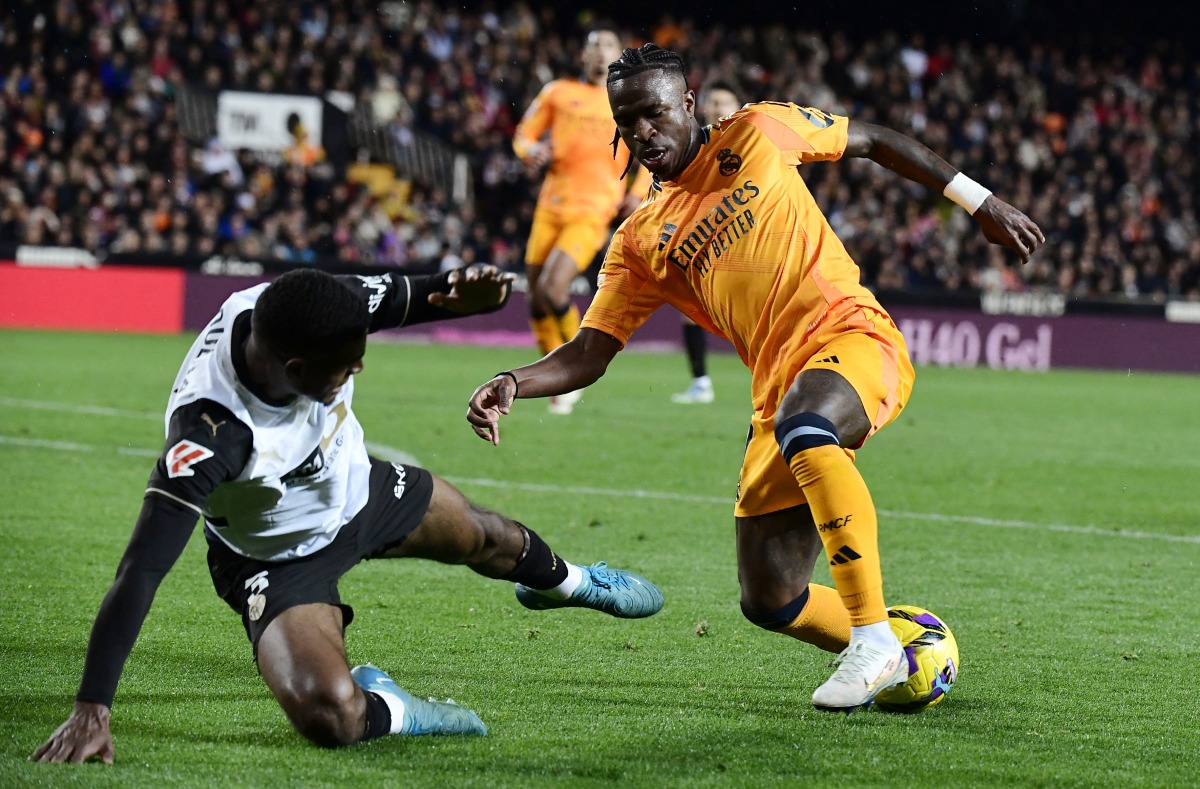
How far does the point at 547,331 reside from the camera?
41.5 ft


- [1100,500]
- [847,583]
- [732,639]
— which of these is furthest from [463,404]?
[847,583]

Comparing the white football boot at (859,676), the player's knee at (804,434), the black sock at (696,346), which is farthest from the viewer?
the black sock at (696,346)

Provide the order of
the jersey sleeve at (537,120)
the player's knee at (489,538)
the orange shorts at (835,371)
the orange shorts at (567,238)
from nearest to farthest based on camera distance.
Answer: the orange shorts at (835,371) < the player's knee at (489,538) < the orange shorts at (567,238) < the jersey sleeve at (537,120)

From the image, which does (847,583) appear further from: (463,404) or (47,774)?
(463,404)

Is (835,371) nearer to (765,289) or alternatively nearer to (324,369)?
(765,289)

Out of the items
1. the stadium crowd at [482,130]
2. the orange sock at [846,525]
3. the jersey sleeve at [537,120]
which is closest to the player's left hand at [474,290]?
the orange sock at [846,525]

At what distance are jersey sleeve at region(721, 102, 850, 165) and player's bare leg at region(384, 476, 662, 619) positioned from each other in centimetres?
144

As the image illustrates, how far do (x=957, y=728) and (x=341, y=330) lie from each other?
1.98m

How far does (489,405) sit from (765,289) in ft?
3.00

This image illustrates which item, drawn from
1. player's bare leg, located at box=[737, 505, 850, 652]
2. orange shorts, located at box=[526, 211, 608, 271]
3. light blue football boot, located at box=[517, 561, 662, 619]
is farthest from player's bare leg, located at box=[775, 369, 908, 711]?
orange shorts, located at box=[526, 211, 608, 271]

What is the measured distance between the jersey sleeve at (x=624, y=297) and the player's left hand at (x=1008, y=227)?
1054mm

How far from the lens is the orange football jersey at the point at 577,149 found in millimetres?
13016

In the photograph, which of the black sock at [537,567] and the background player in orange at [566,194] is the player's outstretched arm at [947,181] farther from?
the background player in orange at [566,194]

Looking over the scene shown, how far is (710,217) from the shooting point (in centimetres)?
480
